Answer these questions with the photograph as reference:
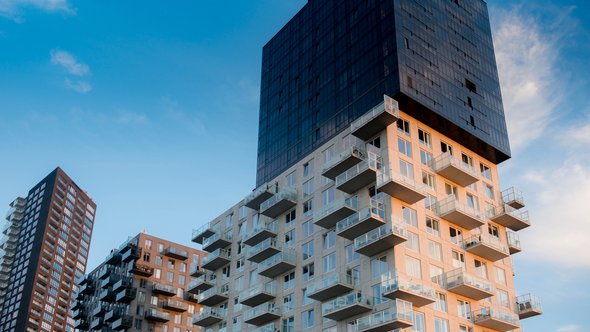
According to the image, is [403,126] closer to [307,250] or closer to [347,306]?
[307,250]

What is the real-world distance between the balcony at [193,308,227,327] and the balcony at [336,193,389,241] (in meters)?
24.8

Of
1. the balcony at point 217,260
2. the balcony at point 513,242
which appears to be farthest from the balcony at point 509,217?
the balcony at point 217,260

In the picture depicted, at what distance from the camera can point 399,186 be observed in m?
59.7

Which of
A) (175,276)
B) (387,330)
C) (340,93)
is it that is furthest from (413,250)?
(175,276)

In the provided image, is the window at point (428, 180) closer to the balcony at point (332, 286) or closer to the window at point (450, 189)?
the window at point (450, 189)

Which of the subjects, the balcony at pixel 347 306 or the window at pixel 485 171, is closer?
the balcony at pixel 347 306

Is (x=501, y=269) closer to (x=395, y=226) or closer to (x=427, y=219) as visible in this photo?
(x=427, y=219)

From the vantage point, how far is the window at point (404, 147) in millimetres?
65350

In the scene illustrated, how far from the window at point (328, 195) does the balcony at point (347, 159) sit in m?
1.60

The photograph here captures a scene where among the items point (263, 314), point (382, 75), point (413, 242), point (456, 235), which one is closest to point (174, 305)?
point (263, 314)

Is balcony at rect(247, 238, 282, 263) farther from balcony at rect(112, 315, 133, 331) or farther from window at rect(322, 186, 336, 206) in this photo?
balcony at rect(112, 315, 133, 331)

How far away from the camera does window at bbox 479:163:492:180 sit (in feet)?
242

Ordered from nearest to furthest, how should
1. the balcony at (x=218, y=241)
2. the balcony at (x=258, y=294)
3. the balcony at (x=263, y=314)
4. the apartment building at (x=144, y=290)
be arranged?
the balcony at (x=263, y=314) → the balcony at (x=258, y=294) → the balcony at (x=218, y=241) → the apartment building at (x=144, y=290)

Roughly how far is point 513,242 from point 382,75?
22037 mm
